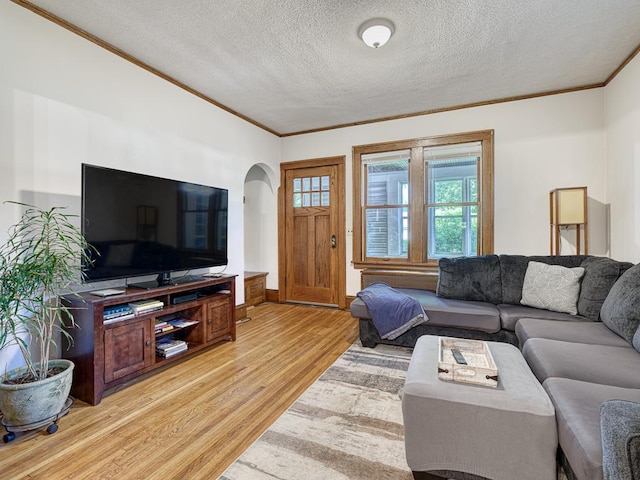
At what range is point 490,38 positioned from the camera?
2.54 m

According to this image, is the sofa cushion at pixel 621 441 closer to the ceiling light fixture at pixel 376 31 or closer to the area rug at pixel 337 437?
the area rug at pixel 337 437

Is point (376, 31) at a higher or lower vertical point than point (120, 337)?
higher

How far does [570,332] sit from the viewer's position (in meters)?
2.14

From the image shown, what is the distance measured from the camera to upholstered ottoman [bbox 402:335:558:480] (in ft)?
4.12

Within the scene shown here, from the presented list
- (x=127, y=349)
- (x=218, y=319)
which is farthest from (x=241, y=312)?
(x=127, y=349)

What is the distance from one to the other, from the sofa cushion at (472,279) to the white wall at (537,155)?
30.6 inches

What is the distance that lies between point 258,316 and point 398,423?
278cm

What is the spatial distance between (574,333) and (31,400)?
337 centimetres

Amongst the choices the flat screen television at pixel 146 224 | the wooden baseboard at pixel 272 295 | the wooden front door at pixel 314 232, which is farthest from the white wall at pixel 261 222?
the flat screen television at pixel 146 224

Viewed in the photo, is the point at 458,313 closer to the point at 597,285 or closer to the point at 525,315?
the point at 525,315

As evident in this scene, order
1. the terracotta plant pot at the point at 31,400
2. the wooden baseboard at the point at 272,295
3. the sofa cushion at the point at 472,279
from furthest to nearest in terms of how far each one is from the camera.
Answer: the wooden baseboard at the point at 272,295 → the sofa cushion at the point at 472,279 → the terracotta plant pot at the point at 31,400

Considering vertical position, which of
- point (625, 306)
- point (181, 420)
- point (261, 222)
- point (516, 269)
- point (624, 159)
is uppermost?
point (624, 159)

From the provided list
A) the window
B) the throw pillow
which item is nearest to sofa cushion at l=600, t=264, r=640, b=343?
the throw pillow

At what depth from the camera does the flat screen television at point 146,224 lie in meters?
2.20
